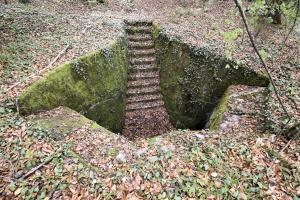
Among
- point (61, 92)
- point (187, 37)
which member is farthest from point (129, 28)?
point (61, 92)

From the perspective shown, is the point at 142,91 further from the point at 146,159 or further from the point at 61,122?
the point at 146,159

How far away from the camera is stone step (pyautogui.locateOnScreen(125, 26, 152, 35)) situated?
11.0 m

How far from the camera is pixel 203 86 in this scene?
31.1 feet

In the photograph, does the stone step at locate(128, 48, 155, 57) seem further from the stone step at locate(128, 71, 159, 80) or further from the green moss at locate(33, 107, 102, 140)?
the green moss at locate(33, 107, 102, 140)

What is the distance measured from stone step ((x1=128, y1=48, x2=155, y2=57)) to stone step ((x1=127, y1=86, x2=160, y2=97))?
151 centimetres

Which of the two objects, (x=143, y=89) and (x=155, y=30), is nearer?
(x=143, y=89)

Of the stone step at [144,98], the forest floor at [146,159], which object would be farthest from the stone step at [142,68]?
the forest floor at [146,159]

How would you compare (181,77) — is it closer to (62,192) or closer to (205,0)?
(205,0)

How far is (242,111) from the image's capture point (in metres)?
6.82

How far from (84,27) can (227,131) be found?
707cm

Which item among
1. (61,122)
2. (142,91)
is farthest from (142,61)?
(61,122)

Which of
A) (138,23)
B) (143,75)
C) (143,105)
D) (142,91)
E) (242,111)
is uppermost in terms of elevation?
(138,23)

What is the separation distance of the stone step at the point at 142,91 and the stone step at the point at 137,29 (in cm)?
264

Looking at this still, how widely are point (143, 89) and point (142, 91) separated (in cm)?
11
